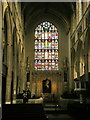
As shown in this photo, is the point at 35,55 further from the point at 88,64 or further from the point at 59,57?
the point at 88,64

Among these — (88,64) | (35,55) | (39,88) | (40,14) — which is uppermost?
(40,14)

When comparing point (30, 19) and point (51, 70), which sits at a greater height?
point (30, 19)

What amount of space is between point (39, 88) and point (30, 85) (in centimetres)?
147

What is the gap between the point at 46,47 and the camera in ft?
127

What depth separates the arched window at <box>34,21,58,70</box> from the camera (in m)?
38.1

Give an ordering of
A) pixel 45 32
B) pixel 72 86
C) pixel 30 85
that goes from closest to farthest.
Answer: pixel 72 86, pixel 30 85, pixel 45 32

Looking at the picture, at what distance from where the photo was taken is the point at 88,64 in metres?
25.9

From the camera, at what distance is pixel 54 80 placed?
123ft

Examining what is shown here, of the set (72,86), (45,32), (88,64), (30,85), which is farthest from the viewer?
(45,32)

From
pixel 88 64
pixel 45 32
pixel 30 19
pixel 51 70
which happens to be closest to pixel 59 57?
pixel 51 70

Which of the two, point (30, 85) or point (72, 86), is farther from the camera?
point (30, 85)

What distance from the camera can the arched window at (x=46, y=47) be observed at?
3809 centimetres

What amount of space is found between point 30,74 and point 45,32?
7503 mm

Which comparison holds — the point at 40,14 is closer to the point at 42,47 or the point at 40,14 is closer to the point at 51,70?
the point at 42,47
